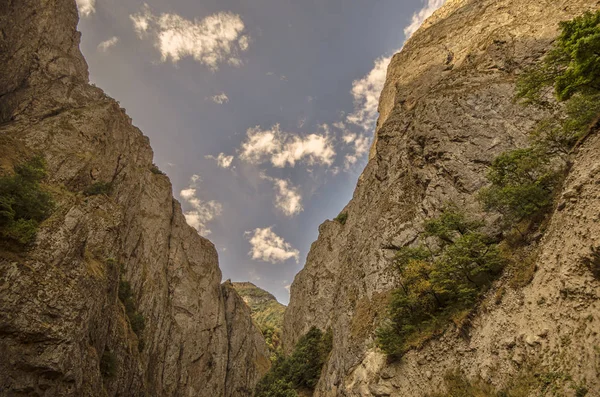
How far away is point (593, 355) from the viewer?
28.6 feet

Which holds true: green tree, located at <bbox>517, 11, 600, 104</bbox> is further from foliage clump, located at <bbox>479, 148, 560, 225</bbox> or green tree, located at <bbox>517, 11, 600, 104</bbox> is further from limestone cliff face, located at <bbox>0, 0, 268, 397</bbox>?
limestone cliff face, located at <bbox>0, 0, 268, 397</bbox>

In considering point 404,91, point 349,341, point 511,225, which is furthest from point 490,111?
point 349,341

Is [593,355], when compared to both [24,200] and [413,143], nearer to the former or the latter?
[413,143]

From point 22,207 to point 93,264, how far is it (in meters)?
7.85

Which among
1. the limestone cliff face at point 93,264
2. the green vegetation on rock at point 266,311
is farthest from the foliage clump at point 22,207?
the green vegetation on rock at point 266,311

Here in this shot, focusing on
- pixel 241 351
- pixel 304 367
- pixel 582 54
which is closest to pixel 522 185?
pixel 582 54

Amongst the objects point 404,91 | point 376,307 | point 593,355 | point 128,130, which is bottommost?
point 593,355

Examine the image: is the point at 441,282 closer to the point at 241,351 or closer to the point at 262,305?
the point at 241,351

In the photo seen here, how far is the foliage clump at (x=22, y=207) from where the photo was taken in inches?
822

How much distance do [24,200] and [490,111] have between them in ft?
136

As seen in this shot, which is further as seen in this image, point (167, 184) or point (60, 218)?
point (167, 184)

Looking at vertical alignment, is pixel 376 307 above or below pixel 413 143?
below

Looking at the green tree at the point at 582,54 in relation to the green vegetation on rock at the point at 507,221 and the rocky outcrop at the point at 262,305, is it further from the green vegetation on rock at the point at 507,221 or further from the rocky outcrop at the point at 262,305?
the rocky outcrop at the point at 262,305

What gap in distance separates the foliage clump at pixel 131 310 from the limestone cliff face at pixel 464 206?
86.7ft
